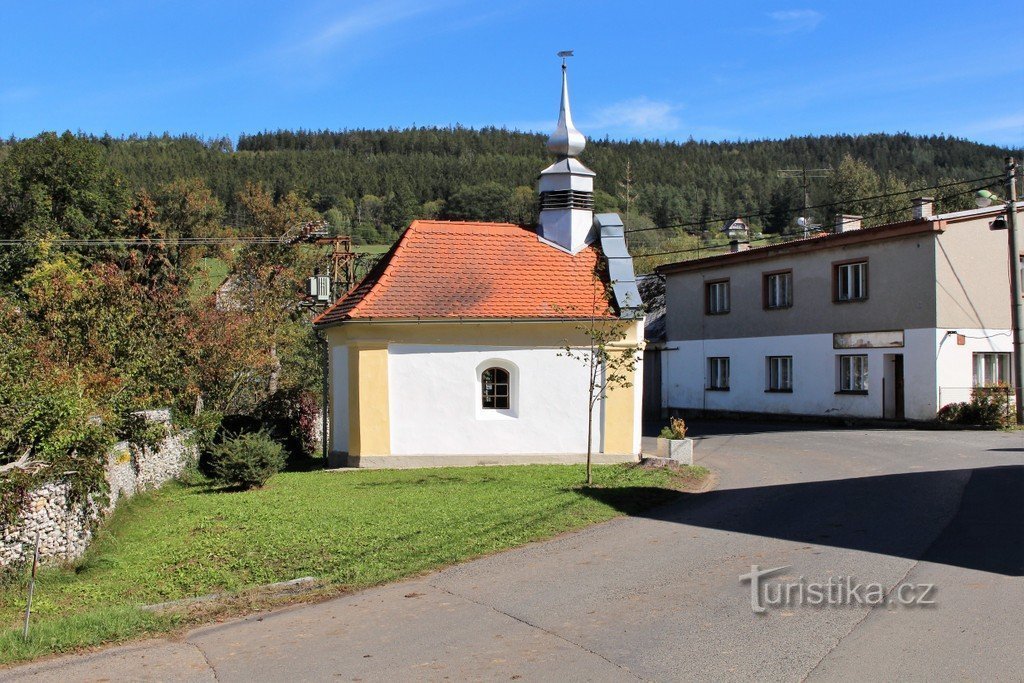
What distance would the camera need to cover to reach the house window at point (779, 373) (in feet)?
103

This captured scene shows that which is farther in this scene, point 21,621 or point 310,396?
point 310,396

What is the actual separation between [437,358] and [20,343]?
320 inches

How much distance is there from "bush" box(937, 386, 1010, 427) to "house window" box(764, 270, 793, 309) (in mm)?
6761

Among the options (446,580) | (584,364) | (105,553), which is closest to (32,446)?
(105,553)

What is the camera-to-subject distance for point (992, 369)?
89.7ft

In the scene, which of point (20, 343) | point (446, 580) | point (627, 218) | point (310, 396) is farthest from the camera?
point (627, 218)

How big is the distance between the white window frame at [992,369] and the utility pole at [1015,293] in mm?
781

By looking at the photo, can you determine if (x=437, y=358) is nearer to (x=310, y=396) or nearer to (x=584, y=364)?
(x=584, y=364)

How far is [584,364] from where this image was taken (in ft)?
65.9

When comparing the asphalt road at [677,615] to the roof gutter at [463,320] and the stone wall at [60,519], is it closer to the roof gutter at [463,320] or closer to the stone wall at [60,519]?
the stone wall at [60,519]

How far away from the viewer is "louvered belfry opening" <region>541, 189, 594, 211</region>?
22516 millimetres

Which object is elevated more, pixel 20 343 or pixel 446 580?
pixel 20 343

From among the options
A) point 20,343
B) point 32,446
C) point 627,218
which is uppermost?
point 627,218

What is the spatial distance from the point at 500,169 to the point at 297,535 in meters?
59.8
